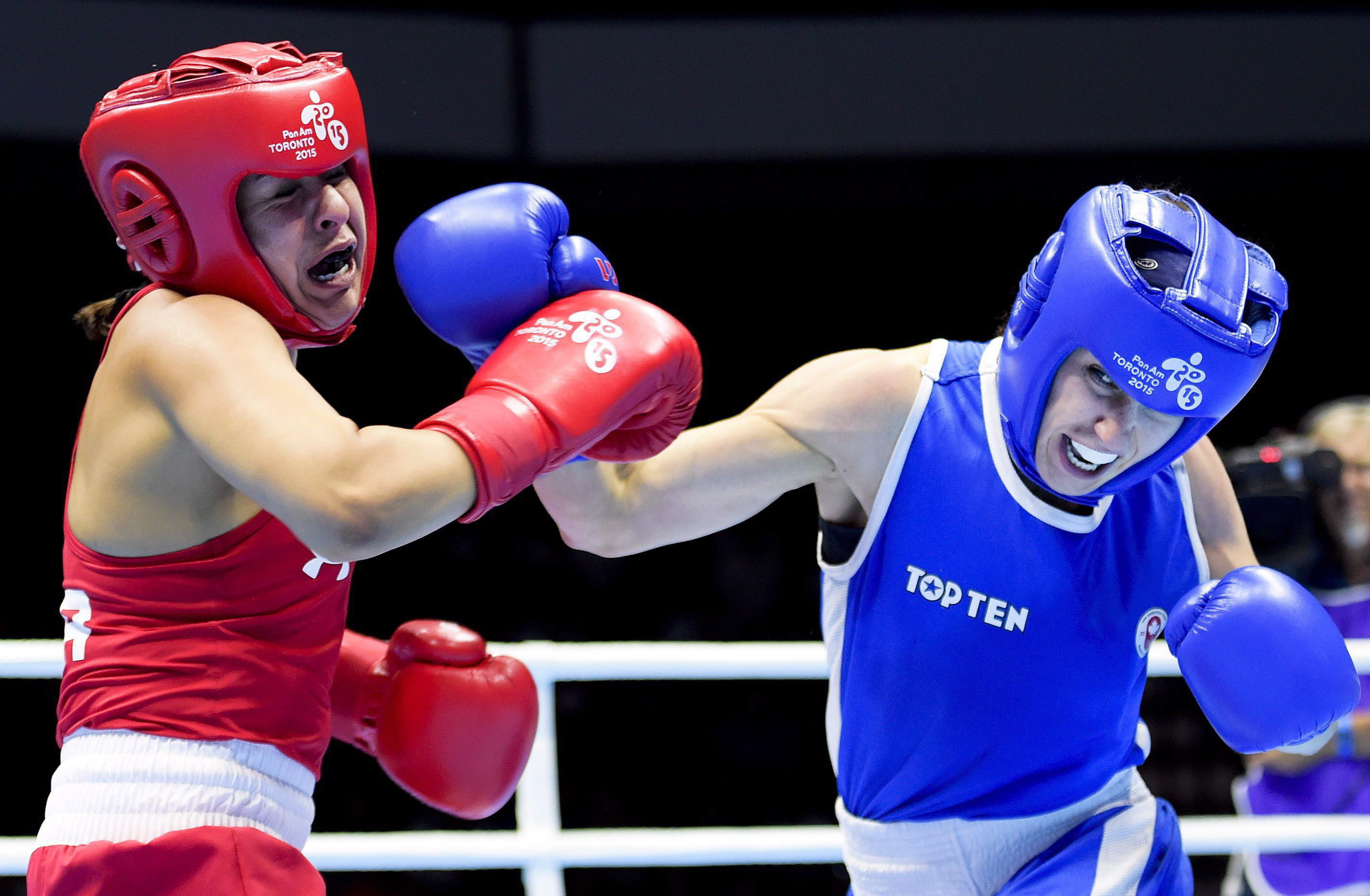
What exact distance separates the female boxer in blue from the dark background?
336 centimetres

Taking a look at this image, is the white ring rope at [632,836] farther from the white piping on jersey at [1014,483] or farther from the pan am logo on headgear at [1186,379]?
the pan am logo on headgear at [1186,379]

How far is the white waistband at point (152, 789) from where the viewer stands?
51.8 inches

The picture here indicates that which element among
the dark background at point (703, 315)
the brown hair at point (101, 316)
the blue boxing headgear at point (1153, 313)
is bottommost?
the dark background at point (703, 315)

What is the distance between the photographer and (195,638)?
1.35 meters

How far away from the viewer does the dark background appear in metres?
5.02

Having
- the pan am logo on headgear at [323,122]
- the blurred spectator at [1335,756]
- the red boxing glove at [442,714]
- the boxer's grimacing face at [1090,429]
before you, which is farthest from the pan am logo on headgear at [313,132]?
the blurred spectator at [1335,756]

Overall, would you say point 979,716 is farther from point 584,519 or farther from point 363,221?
point 363,221

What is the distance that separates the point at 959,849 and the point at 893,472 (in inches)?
18.5

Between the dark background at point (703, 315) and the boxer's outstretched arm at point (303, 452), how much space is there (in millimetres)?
3644

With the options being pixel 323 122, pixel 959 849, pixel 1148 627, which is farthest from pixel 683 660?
pixel 323 122

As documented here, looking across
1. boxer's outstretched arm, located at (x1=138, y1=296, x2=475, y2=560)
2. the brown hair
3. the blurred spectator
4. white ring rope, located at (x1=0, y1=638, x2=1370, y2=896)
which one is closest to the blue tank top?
white ring rope, located at (x1=0, y1=638, x2=1370, y2=896)

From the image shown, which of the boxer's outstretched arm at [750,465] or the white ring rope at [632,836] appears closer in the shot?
the boxer's outstretched arm at [750,465]

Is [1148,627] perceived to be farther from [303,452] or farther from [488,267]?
[303,452]

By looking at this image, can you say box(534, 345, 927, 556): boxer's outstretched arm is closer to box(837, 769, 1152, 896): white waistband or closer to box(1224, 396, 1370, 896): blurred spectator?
box(837, 769, 1152, 896): white waistband
